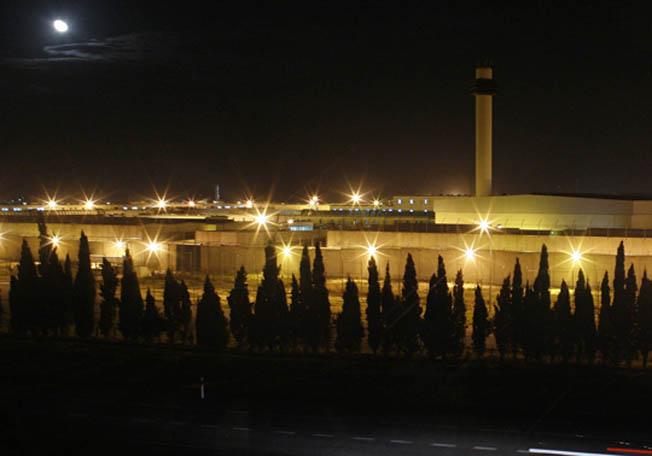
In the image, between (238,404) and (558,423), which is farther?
(238,404)

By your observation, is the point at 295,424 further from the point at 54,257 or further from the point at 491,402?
the point at 54,257

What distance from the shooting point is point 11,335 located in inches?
577

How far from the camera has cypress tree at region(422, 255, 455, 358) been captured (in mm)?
12602

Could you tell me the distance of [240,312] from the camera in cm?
1366

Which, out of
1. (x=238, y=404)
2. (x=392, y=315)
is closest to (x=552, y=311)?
(x=392, y=315)

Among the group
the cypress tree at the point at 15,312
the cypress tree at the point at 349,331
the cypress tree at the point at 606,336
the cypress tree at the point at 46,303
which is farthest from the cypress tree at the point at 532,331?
the cypress tree at the point at 15,312

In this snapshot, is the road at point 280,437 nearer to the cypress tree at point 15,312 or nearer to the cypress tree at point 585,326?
the cypress tree at point 585,326

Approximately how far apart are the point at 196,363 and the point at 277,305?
239 centimetres

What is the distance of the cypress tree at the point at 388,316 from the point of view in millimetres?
12961

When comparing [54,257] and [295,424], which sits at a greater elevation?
[54,257]

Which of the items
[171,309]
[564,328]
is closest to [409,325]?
[564,328]

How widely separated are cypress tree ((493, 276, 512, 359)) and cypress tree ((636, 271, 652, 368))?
8.72ft

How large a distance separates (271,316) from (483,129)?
24834 millimetres

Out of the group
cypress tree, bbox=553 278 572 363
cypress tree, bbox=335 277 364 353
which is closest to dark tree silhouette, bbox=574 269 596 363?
cypress tree, bbox=553 278 572 363
